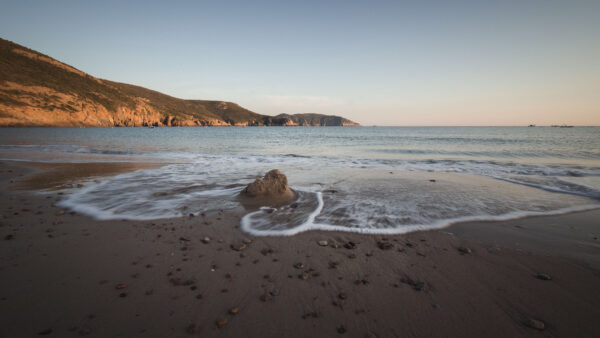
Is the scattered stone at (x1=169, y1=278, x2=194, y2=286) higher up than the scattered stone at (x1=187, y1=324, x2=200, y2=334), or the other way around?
the scattered stone at (x1=187, y1=324, x2=200, y2=334)

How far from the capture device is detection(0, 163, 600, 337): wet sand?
2.17 metres

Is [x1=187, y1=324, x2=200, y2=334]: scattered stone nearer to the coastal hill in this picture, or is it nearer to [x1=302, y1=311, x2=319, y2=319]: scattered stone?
[x1=302, y1=311, x2=319, y2=319]: scattered stone

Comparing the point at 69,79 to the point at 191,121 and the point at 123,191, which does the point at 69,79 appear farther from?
the point at 123,191

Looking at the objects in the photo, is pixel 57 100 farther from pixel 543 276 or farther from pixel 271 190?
pixel 543 276

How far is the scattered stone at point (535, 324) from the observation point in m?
2.17

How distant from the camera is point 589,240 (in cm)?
407

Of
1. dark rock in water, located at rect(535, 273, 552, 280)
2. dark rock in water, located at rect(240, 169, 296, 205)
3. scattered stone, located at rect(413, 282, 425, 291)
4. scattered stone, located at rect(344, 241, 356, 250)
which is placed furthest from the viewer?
dark rock in water, located at rect(240, 169, 296, 205)

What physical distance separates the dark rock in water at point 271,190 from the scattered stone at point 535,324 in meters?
4.94

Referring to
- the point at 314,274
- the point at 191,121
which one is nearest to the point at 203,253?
the point at 314,274

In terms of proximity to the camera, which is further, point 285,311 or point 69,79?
point 69,79

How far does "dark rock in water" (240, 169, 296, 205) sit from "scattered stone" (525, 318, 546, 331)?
4.94m

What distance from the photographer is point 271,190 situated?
671 centimetres

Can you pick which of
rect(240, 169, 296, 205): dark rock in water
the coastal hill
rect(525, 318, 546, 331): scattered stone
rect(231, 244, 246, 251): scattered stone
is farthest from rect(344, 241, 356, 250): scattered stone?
the coastal hill

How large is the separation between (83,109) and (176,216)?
104 meters
